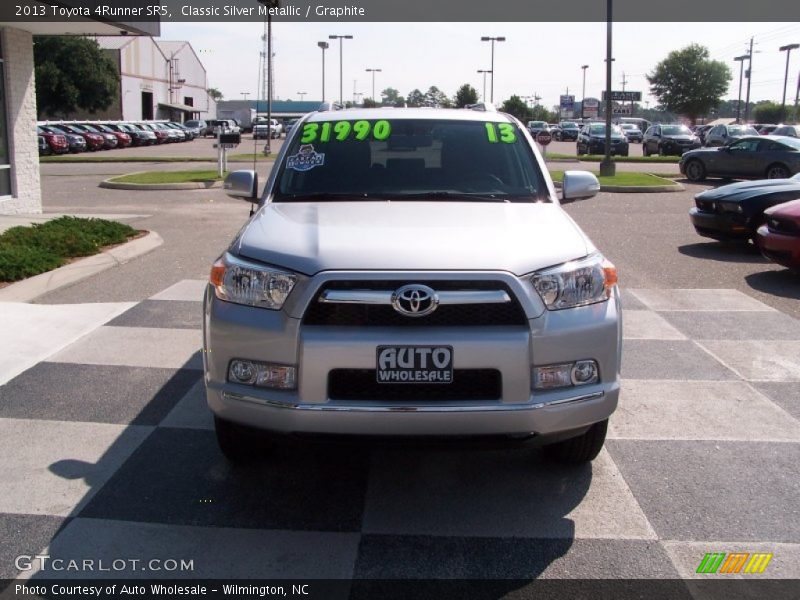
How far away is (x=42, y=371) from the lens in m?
6.12

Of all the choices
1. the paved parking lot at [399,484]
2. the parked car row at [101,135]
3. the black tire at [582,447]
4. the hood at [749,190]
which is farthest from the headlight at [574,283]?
the parked car row at [101,135]

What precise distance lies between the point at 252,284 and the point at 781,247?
746 centimetres

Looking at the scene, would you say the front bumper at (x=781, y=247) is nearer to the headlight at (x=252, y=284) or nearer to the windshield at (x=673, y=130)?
the headlight at (x=252, y=284)

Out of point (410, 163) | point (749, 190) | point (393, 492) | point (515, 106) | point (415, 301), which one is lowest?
→ point (393, 492)

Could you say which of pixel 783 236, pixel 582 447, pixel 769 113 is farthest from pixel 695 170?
pixel 769 113

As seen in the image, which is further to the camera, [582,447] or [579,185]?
[579,185]

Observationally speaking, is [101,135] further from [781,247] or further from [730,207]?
[781,247]

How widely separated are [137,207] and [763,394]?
14184 millimetres

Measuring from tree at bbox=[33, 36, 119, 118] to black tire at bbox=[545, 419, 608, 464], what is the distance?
191ft

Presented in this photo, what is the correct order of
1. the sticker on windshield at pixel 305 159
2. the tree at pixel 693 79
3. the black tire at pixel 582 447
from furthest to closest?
the tree at pixel 693 79 → the sticker on windshield at pixel 305 159 → the black tire at pixel 582 447

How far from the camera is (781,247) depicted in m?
9.52

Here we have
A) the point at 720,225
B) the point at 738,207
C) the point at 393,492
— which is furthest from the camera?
the point at 720,225

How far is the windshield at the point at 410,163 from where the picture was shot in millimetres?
5133

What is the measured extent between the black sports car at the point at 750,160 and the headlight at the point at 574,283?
21.2 m
